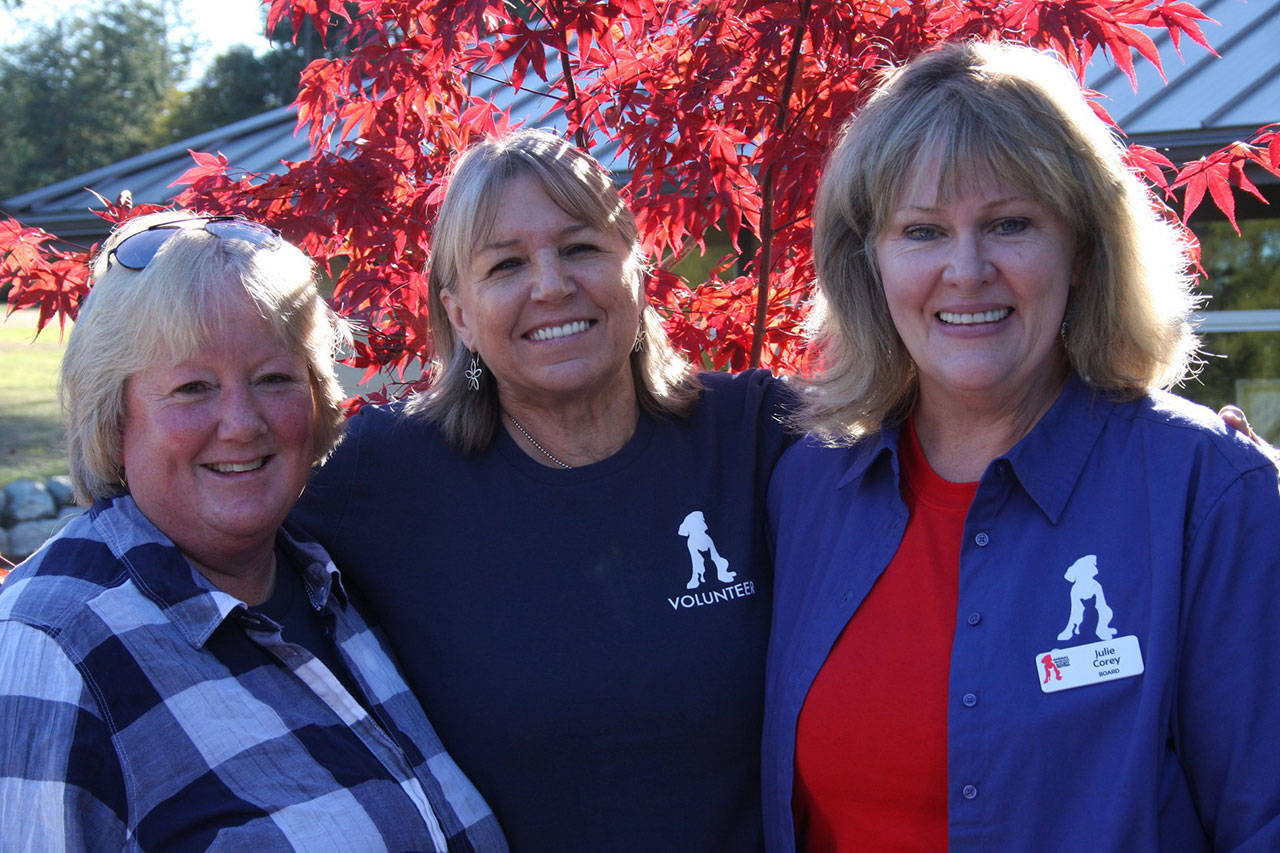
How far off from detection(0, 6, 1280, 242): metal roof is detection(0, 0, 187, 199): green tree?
980 inches

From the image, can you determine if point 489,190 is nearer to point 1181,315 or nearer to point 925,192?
point 925,192

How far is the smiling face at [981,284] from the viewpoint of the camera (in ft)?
6.93

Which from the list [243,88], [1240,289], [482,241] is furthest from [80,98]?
[482,241]

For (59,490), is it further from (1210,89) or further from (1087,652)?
(1087,652)

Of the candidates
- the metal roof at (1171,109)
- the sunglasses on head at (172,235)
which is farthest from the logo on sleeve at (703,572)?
the metal roof at (1171,109)

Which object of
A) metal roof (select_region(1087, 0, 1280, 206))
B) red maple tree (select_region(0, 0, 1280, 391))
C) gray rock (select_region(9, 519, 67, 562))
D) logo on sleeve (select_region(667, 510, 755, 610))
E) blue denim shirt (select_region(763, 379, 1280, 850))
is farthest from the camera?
gray rock (select_region(9, 519, 67, 562))

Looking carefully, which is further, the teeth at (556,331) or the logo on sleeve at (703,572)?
the teeth at (556,331)

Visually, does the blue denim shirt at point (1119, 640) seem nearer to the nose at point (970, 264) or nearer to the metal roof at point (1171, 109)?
the nose at point (970, 264)

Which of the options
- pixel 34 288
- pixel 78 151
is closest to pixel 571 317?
pixel 34 288

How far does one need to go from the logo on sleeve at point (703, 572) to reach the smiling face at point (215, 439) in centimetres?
89

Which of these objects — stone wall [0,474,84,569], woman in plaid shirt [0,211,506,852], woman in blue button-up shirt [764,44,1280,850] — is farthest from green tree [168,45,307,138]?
woman in blue button-up shirt [764,44,1280,850]

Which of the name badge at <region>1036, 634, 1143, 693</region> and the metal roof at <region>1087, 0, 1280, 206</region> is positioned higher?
the metal roof at <region>1087, 0, 1280, 206</region>

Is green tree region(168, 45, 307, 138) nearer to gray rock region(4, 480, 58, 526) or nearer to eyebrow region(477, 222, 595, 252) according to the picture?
gray rock region(4, 480, 58, 526)

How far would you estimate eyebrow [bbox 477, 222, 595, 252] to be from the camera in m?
2.64
